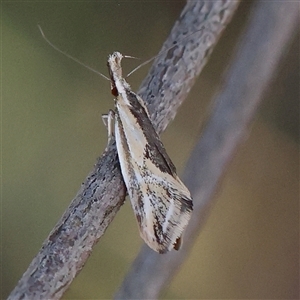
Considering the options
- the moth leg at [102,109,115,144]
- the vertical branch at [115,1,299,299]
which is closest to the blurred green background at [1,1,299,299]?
the vertical branch at [115,1,299,299]

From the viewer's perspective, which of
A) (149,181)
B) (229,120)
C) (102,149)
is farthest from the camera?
(102,149)

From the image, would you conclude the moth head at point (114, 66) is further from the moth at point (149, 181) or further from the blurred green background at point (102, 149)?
the blurred green background at point (102, 149)

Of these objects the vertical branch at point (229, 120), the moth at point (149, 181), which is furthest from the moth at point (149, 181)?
the vertical branch at point (229, 120)

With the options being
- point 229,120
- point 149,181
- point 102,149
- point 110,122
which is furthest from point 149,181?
point 102,149

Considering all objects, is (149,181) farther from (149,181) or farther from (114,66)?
(114,66)

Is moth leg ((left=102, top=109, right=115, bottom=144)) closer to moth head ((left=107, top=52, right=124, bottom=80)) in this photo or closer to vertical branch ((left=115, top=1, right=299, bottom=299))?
moth head ((left=107, top=52, right=124, bottom=80))

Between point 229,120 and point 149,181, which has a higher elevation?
point 229,120

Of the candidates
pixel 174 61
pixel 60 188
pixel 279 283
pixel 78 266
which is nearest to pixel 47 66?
pixel 60 188
